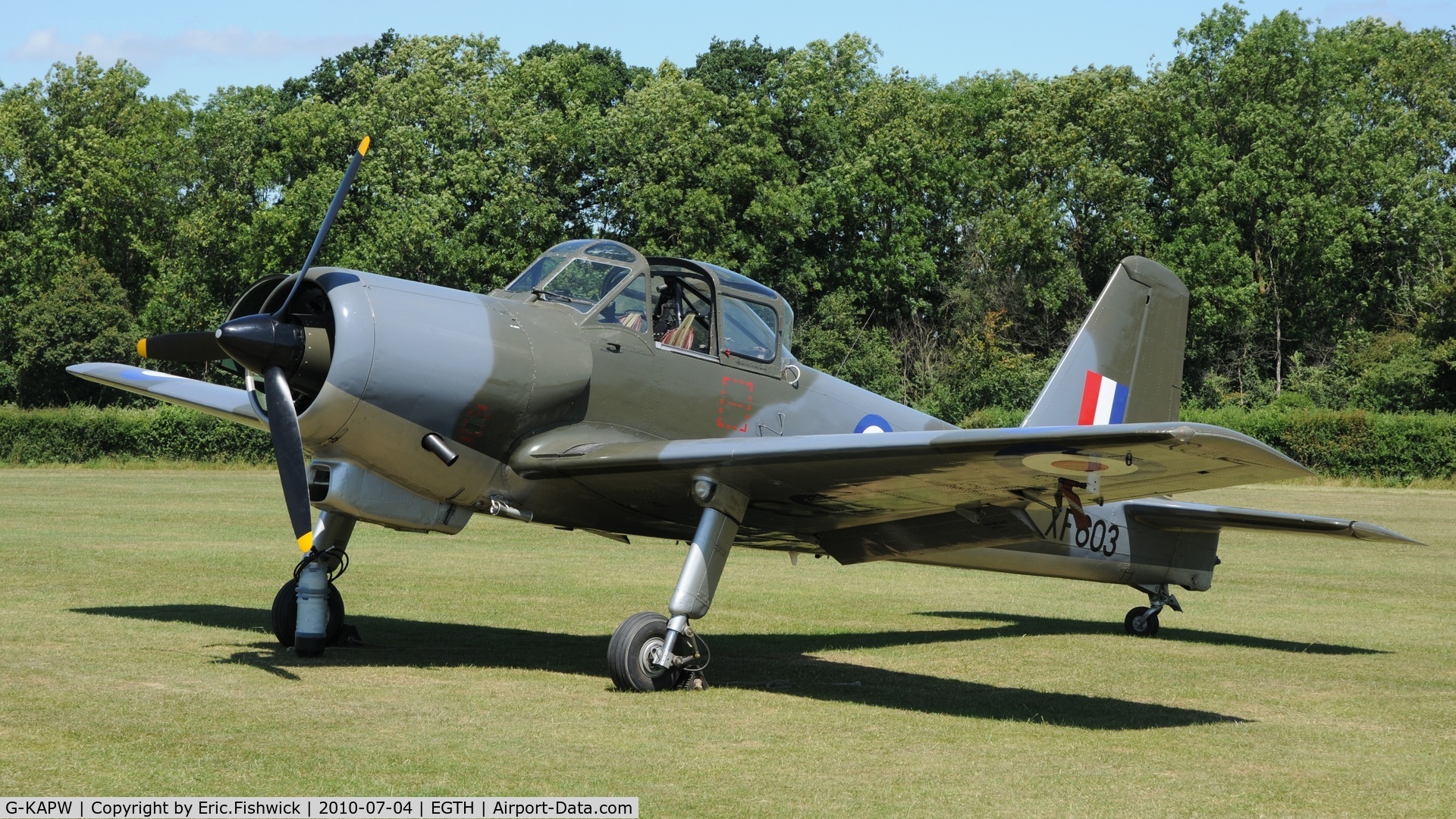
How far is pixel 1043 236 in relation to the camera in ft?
179

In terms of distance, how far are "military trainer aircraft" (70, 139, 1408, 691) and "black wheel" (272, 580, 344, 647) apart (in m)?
0.02

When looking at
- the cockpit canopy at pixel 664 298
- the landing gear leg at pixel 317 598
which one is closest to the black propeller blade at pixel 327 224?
the cockpit canopy at pixel 664 298

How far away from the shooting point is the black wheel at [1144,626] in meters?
13.2

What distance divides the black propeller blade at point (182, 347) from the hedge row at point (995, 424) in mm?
35000

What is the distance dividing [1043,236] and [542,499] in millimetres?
47235

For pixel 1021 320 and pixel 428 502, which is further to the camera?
pixel 1021 320

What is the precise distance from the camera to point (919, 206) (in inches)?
2285

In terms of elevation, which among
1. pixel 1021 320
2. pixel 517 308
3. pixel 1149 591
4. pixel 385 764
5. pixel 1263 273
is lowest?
pixel 385 764

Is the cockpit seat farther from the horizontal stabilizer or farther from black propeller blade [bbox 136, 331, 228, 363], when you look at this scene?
the horizontal stabilizer

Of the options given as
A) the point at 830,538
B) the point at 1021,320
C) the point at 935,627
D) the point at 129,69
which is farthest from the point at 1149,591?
the point at 129,69

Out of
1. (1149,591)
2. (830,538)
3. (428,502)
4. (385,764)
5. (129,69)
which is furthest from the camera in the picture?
(129,69)

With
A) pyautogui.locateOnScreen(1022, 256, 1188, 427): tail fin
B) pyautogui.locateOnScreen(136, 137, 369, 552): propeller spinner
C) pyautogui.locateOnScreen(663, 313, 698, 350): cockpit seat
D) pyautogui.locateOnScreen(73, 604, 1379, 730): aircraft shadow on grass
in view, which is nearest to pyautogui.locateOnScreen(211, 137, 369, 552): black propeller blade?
pyautogui.locateOnScreen(136, 137, 369, 552): propeller spinner

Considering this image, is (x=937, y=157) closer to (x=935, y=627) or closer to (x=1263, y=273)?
(x=1263, y=273)

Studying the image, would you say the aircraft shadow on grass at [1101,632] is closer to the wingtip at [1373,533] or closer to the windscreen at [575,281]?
the wingtip at [1373,533]
